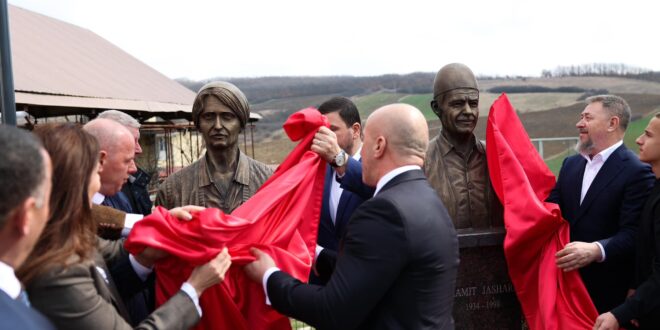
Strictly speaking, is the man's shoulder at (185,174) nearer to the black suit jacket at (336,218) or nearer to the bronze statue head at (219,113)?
the bronze statue head at (219,113)

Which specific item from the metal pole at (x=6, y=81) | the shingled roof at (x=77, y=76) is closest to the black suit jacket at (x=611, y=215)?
the metal pole at (x=6, y=81)

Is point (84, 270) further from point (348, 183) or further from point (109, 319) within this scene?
point (348, 183)

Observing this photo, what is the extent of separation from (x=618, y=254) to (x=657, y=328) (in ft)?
1.58

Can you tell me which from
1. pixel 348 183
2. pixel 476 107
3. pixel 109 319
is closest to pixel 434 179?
pixel 476 107

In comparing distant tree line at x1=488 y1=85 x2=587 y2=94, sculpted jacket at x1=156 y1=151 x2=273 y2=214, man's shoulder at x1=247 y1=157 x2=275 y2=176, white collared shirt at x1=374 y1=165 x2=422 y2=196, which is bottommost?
distant tree line at x1=488 y1=85 x2=587 y2=94

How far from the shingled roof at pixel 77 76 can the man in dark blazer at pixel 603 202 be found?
12.1m

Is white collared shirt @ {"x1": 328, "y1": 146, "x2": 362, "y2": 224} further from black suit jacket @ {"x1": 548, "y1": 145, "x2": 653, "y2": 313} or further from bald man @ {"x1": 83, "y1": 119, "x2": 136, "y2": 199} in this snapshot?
black suit jacket @ {"x1": 548, "y1": 145, "x2": 653, "y2": 313}

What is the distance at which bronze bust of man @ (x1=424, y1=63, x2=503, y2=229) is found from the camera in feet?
13.4

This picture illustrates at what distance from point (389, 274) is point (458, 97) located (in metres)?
1.99

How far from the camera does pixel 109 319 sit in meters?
2.17

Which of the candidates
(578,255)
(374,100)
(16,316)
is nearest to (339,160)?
(578,255)

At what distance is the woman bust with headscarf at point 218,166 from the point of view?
146 inches

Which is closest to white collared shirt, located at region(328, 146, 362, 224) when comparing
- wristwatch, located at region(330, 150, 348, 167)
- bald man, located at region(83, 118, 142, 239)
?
wristwatch, located at region(330, 150, 348, 167)

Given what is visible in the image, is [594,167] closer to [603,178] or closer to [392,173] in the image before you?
[603,178]
